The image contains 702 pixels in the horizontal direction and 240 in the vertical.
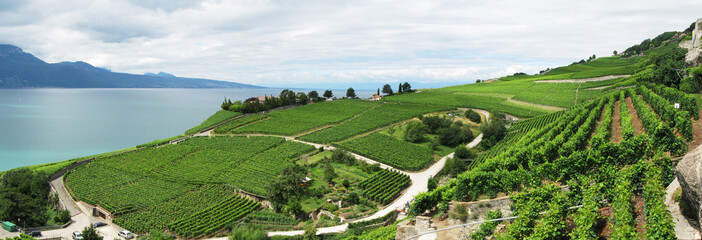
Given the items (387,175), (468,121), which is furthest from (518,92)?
(387,175)

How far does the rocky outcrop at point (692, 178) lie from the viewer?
716 centimetres

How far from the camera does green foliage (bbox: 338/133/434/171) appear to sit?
1720 inches

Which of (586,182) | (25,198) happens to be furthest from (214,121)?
(586,182)

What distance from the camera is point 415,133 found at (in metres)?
53.7

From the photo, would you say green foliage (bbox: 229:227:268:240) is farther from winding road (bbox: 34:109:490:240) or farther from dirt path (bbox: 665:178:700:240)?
dirt path (bbox: 665:178:700:240)

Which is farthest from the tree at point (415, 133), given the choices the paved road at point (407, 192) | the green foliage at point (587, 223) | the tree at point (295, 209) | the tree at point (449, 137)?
the green foliage at point (587, 223)

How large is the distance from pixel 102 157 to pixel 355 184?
36.3 m

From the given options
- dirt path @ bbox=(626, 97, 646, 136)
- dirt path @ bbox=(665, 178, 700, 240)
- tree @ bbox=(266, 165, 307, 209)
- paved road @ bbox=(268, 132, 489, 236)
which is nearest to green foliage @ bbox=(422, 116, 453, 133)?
paved road @ bbox=(268, 132, 489, 236)

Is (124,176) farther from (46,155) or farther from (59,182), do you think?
(46,155)

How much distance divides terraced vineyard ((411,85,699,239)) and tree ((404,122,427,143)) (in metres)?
29.2

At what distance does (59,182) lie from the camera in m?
39.6

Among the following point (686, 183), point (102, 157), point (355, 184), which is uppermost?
point (686, 183)

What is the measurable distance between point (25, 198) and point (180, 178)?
43.0ft

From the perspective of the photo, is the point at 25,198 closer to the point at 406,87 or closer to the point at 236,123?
the point at 236,123
